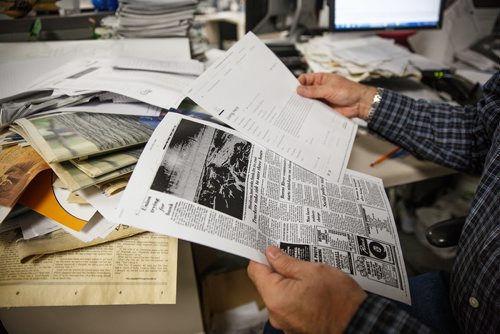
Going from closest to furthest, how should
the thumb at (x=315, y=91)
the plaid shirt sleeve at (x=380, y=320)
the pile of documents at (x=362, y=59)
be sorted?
the plaid shirt sleeve at (x=380, y=320) → the thumb at (x=315, y=91) → the pile of documents at (x=362, y=59)

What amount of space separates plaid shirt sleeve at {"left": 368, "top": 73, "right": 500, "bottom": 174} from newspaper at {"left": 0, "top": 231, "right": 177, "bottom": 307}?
582 mm

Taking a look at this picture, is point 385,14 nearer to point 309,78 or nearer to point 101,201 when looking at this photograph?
point 309,78

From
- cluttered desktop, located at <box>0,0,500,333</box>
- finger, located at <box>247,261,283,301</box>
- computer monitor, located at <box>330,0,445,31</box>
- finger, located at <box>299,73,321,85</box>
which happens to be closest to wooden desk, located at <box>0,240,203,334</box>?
cluttered desktop, located at <box>0,0,500,333</box>

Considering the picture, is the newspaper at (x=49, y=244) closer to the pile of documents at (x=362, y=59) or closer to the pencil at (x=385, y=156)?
the pencil at (x=385, y=156)

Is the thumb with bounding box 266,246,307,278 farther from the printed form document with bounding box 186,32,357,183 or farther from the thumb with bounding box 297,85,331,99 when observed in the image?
the thumb with bounding box 297,85,331,99

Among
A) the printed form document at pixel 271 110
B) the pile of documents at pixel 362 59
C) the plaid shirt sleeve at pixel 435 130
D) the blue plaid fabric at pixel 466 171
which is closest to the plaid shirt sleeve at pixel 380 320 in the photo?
the blue plaid fabric at pixel 466 171

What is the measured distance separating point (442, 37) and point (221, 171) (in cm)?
129

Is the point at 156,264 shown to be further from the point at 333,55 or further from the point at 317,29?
the point at 317,29

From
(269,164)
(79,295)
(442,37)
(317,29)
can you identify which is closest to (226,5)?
(317,29)

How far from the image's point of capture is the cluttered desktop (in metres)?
0.46

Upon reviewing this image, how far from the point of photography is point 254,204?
494mm

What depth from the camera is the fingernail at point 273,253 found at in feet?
1.43

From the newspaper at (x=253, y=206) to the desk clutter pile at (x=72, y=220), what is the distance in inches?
2.6

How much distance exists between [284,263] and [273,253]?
21mm
